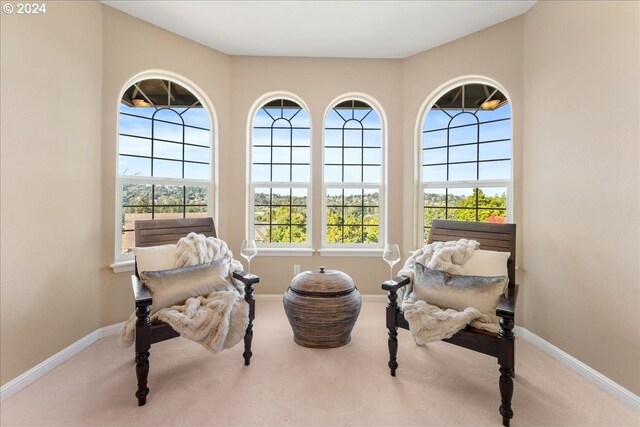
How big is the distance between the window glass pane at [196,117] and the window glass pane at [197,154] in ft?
0.80

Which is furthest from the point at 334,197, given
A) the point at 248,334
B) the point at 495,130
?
the point at 248,334

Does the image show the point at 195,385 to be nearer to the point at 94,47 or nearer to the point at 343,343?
the point at 343,343

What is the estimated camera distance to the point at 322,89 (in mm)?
3299

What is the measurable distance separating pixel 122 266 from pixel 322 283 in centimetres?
172

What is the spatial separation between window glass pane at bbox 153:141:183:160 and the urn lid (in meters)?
1.82

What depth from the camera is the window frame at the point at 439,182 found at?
8.86ft

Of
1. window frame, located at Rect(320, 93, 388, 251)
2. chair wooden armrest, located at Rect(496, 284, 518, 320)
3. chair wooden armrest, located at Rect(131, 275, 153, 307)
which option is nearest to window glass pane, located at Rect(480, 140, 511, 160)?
window frame, located at Rect(320, 93, 388, 251)

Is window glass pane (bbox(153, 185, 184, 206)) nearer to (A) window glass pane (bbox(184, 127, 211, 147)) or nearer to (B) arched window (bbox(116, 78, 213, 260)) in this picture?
(B) arched window (bbox(116, 78, 213, 260))

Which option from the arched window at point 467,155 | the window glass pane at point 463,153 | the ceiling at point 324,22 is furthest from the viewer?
the window glass pane at point 463,153

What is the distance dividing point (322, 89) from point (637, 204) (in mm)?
2750

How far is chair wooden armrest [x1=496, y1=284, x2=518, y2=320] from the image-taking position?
1532 mm

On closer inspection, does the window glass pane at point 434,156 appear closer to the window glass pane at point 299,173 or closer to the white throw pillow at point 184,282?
the window glass pane at point 299,173

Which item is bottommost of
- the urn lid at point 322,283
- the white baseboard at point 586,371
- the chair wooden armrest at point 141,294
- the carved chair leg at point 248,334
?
the white baseboard at point 586,371

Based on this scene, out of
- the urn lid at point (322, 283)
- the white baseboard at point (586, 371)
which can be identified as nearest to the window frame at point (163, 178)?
the urn lid at point (322, 283)
